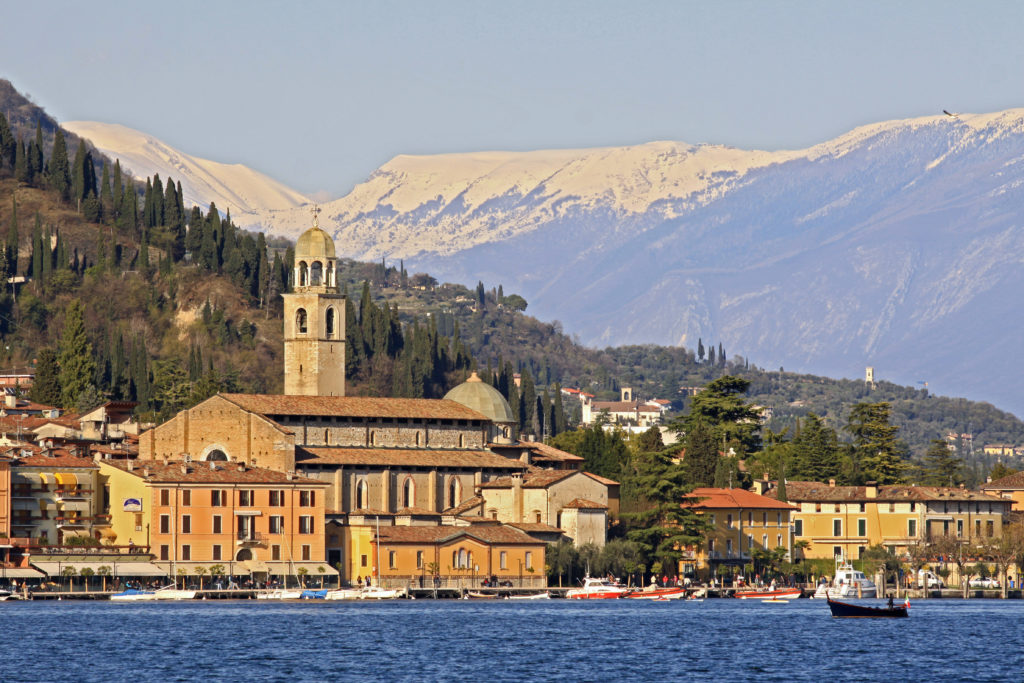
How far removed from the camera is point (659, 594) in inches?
3713

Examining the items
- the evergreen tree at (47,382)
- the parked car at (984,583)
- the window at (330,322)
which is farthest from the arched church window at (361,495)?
the parked car at (984,583)

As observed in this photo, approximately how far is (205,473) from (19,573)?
30.4 ft

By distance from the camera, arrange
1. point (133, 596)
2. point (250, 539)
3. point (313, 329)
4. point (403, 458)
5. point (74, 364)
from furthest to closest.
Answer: point (74, 364)
point (313, 329)
point (403, 458)
point (250, 539)
point (133, 596)

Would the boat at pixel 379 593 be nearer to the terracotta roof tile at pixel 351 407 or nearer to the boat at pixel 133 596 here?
the boat at pixel 133 596

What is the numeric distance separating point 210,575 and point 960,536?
42.7m

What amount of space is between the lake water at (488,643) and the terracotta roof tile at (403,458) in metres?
9.55

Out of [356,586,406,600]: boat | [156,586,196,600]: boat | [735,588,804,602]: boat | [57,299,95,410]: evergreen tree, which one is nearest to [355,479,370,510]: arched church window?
[356,586,406,600]: boat

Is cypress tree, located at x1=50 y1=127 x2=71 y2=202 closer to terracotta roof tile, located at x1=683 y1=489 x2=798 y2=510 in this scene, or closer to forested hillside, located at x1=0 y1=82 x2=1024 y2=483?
forested hillside, located at x1=0 y1=82 x2=1024 y2=483

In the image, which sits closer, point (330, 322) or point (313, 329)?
point (313, 329)

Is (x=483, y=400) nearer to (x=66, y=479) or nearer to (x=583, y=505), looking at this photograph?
(x=583, y=505)

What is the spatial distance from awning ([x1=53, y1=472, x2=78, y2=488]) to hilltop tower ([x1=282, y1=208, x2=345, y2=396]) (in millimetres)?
16926

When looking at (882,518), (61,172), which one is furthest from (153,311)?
(882,518)

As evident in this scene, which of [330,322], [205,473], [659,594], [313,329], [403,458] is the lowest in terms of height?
[659,594]

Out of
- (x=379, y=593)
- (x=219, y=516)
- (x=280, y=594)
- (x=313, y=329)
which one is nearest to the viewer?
(x=280, y=594)
